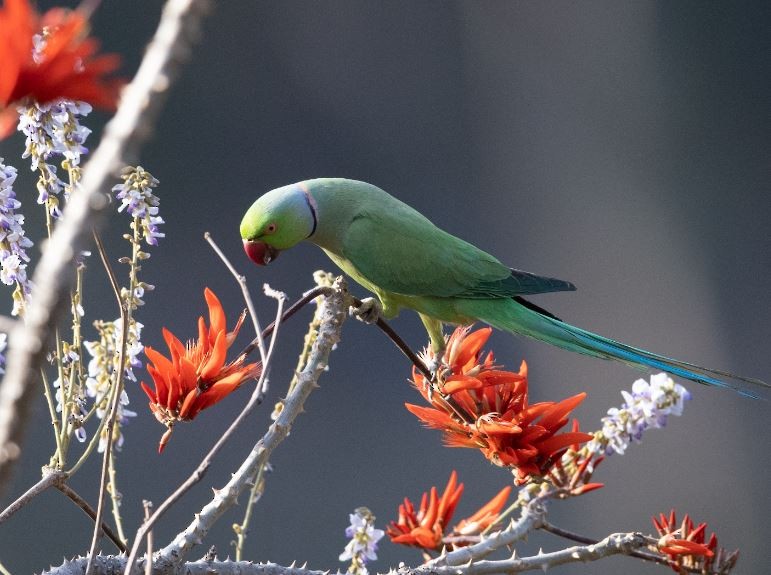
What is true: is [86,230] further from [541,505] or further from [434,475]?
[434,475]

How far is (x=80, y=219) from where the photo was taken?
0.59 feet

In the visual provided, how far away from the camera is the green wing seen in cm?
81

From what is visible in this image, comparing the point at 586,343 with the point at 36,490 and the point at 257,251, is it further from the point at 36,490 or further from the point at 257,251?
the point at 36,490

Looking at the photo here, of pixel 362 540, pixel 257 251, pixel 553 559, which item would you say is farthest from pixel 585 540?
pixel 257 251

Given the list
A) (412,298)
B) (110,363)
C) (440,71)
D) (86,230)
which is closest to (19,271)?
(110,363)

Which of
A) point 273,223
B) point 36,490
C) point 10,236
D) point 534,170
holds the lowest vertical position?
point 36,490

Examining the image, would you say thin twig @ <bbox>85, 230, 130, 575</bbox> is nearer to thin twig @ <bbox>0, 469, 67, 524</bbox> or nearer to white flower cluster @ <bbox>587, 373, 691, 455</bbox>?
thin twig @ <bbox>0, 469, 67, 524</bbox>

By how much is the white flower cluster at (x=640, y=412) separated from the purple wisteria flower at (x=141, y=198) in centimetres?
30

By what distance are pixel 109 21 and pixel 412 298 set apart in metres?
0.92

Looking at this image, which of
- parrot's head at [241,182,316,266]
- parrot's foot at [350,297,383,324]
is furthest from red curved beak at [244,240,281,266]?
parrot's foot at [350,297,383,324]

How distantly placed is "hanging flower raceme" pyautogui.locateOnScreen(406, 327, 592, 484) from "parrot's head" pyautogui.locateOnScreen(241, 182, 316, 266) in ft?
0.84

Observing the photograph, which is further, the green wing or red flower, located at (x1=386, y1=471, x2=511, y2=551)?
the green wing

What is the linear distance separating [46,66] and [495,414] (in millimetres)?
326

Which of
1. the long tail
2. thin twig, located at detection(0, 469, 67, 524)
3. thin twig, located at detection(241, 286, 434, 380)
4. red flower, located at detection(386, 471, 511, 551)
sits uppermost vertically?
the long tail
